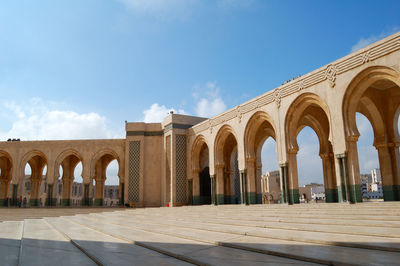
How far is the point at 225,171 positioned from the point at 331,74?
33.2 feet

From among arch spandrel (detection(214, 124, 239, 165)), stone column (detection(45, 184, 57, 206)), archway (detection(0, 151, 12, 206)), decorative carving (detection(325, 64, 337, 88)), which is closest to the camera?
decorative carving (detection(325, 64, 337, 88))

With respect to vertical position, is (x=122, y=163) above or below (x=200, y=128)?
below

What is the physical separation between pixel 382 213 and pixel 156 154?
53.2ft

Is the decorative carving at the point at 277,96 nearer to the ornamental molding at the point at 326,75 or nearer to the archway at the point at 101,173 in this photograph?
the ornamental molding at the point at 326,75

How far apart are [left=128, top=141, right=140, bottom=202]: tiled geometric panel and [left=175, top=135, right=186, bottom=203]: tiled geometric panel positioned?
3.01 meters

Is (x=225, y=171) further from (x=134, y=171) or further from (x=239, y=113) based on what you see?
(x=134, y=171)

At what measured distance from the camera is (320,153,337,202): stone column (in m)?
15.0

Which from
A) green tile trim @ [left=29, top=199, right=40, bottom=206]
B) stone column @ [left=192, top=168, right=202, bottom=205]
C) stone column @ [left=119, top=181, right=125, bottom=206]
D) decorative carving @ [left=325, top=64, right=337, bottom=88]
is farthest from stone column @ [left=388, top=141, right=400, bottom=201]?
green tile trim @ [left=29, top=199, right=40, bottom=206]

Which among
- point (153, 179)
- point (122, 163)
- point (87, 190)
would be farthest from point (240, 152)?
point (87, 190)

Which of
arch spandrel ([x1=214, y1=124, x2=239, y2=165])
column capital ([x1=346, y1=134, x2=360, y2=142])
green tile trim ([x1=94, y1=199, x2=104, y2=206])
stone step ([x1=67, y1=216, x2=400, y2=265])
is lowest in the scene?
green tile trim ([x1=94, y1=199, x2=104, y2=206])

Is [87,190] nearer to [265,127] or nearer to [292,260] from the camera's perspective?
[265,127]

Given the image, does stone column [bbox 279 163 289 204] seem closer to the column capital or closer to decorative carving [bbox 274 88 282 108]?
decorative carving [bbox 274 88 282 108]

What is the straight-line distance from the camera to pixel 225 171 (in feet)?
64.4

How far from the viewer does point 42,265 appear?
3.52 m
